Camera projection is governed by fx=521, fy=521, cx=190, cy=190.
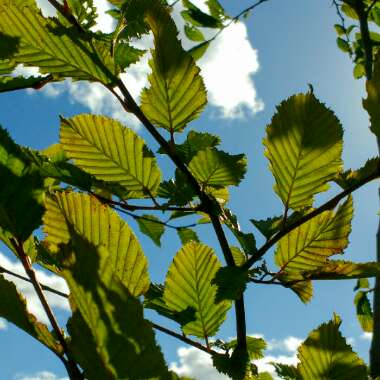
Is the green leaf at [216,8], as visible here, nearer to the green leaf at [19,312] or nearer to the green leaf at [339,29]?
the green leaf at [339,29]

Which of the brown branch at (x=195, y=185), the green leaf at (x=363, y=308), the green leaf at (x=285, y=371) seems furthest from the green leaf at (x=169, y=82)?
the green leaf at (x=363, y=308)

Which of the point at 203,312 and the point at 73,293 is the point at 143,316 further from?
the point at 203,312

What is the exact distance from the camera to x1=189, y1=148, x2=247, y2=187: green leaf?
62cm

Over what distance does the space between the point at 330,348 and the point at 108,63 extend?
377 millimetres

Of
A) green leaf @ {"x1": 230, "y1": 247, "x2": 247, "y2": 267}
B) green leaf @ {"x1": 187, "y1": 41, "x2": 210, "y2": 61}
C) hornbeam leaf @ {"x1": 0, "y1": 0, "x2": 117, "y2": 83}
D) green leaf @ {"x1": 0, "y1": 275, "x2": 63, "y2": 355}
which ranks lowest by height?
green leaf @ {"x1": 0, "y1": 275, "x2": 63, "y2": 355}

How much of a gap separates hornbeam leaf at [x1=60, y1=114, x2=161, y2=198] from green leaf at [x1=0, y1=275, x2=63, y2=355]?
0.23 m

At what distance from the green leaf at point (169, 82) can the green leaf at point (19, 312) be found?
0.84ft

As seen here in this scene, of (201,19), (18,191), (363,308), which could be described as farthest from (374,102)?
(363,308)

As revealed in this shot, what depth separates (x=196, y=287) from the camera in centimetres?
61

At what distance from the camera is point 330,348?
1.83 feet

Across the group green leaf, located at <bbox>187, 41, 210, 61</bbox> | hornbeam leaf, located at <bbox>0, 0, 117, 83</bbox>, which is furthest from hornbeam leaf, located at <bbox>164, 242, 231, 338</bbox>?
green leaf, located at <bbox>187, 41, 210, 61</bbox>

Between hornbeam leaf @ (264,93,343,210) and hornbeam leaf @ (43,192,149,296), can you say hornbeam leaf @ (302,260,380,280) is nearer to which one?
hornbeam leaf @ (264,93,343,210)

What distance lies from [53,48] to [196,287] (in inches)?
12.1

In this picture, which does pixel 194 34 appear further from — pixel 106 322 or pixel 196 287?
pixel 106 322
